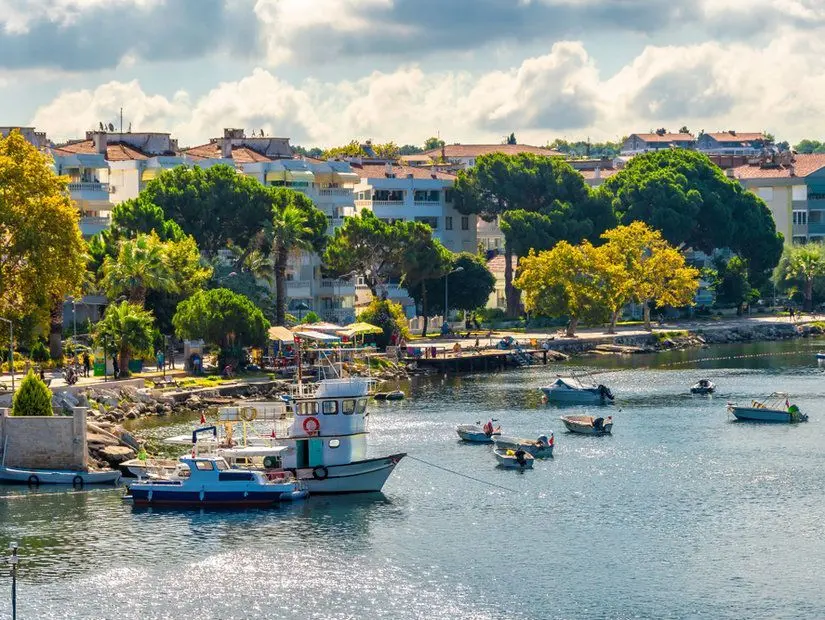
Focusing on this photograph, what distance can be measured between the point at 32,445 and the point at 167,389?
3262 centimetres

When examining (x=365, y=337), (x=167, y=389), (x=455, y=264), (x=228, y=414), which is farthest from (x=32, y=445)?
(x=455, y=264)

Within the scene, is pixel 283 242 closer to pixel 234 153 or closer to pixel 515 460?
pixel 234 153

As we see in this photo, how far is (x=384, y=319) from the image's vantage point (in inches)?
6196

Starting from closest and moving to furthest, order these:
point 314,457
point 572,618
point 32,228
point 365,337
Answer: point 572,618, point 314,457, point 32,228, point 365,337

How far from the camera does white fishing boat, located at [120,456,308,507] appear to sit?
84500 millimetres

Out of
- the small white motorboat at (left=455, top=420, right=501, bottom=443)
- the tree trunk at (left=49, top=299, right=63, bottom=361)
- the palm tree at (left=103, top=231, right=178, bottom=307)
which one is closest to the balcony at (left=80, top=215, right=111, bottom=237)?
the palm tree at (left=103, top=231, right=178, bottom=307)

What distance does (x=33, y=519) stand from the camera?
80.9 metres

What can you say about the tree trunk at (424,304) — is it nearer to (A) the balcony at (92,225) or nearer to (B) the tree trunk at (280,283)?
(B) the tree trunk at (280,283)

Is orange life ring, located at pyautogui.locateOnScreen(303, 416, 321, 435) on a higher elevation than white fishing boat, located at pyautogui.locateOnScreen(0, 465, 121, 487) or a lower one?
higher

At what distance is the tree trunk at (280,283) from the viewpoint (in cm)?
15262

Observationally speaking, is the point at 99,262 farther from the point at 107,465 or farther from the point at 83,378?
the point at 107,465

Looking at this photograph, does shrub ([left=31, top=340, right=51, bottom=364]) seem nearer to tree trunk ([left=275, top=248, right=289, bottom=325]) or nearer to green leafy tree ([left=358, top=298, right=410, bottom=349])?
tree trunk ([left=275, top=248, right=289, bottom=325])

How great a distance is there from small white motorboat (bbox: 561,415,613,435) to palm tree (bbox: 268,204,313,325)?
46.2 meters

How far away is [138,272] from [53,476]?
45.8 metres
